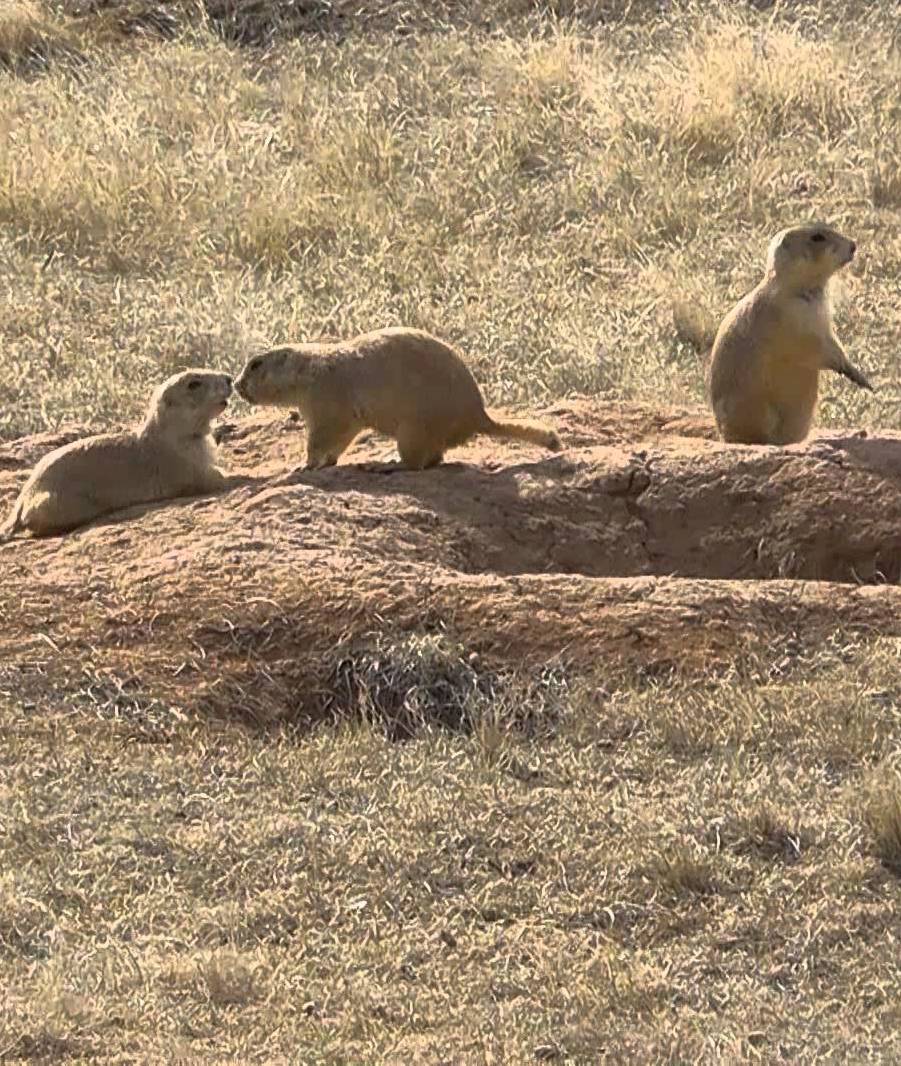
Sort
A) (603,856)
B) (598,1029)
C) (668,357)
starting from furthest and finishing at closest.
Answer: (668,357)
(603,856)
(598,1029)

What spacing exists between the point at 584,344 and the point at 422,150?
318 cm

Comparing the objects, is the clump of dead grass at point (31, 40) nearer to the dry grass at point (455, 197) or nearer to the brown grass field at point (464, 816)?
the dry grass at point (455, 197)

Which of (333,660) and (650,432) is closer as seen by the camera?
(333,660)

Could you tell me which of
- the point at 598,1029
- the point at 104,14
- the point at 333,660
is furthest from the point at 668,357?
the point at 104,14

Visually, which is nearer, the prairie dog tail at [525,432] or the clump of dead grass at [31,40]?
the prairie dog tail at [525,432]

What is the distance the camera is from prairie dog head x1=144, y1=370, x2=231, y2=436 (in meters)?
8.46

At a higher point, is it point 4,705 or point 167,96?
point 167,96

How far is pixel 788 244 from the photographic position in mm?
8852

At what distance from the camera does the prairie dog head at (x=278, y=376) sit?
8312mm

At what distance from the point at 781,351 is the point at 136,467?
7.97 feet

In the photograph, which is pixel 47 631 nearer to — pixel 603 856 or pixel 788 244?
pixel 603 856

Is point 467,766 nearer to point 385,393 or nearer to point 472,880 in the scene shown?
point 472,880

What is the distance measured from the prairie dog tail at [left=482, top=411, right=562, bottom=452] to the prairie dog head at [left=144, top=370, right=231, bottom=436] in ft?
3.26

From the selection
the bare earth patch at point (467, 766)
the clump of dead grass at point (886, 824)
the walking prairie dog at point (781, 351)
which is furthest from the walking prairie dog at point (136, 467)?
the clump of dead grass at point (886, 824)
